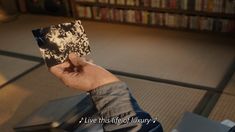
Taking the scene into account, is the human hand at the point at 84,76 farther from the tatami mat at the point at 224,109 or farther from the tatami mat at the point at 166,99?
the tatami mat at the point at 224,109

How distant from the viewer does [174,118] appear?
1588 mm

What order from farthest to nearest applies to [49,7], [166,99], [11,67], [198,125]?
[49,7], [11,67], [166,99], [198,125]

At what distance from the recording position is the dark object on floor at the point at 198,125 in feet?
4.40

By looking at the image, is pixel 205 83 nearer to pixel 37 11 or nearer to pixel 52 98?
pixel 52 98

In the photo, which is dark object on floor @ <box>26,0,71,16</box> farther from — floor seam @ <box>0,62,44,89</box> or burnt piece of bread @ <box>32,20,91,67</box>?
burnt piece of bread @ <box>32,20,91,67</box>

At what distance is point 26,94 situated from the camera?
195 centimetres

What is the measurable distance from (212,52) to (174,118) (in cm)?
86

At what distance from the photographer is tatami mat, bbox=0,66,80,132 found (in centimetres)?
175

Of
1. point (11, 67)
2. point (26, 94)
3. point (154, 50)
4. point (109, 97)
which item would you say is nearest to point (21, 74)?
point (11, 67)

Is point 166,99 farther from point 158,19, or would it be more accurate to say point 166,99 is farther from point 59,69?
point 158,19

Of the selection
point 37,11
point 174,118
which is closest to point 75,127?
point 174,118

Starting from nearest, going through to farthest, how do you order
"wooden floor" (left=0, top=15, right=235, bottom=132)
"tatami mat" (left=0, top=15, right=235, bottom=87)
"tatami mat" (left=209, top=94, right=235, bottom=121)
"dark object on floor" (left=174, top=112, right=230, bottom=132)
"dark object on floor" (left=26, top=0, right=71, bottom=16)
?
1. "dark object on floor" (left=174, top=112, right=230, bottom=132)
2. "tatami mat" (left=209, top=94, right=235, bottom=121)
3. "wooden floor" (left=0, top=15, right=235, bottom=132)
4. "tatami mat" (left=0, top=15, right=235, bottom=87)
5. "dark object on floor" (left=26, top=0, right=71, bottom=16)

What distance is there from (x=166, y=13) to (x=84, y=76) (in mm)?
2064

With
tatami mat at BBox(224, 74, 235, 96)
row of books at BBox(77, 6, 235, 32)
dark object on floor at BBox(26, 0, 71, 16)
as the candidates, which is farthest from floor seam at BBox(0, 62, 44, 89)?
tatami mat at BBox(224, 74, 235, 96)
